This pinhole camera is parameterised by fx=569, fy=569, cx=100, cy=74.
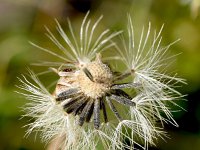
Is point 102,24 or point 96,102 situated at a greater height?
point 102,24

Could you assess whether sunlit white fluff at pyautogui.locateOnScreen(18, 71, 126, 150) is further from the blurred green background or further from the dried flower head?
the blurred green background

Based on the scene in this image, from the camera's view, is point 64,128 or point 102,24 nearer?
point 64,128

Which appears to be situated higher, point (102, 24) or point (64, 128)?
point (102, 24)

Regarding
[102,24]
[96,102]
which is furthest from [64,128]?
[102,24]

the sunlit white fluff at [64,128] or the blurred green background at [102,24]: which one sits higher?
the blurred green background at [102,24]

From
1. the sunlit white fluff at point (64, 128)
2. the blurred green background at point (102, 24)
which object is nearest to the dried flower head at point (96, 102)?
the sunlit white fluff at point (64, 128)

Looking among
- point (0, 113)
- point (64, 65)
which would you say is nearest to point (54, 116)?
point (64, 65)

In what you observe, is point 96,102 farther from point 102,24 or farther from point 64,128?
point 102,24

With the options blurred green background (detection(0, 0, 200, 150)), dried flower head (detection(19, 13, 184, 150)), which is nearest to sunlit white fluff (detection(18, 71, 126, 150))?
dried flower head (detection(19, 13, 184, 150))

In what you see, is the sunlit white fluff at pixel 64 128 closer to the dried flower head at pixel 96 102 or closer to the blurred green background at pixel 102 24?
the dried flower head at pixel 96 102
